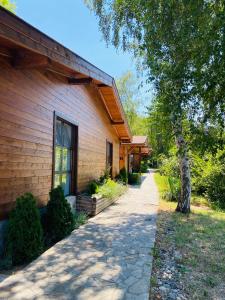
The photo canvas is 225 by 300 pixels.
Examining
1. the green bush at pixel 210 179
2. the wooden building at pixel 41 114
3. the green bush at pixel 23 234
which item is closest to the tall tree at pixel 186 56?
the wooden building at pixel 41 114

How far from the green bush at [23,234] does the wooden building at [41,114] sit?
29cm

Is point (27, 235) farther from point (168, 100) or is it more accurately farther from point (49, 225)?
point (168, 100)

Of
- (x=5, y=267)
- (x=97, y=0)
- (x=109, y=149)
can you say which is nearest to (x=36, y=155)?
(x=5, y=267)

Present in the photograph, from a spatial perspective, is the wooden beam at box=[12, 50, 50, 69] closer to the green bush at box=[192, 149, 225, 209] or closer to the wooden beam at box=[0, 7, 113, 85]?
the wooden beam at box=[0, 7, 113, 85]

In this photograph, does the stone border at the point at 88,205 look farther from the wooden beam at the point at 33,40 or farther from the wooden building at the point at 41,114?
the wooden beam at the point at 33,40

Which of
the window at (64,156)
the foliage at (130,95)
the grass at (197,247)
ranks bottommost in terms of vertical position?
the grass at (197,247)

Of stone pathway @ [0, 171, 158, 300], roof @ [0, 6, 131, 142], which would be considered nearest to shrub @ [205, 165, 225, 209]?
stone pathway @ [0, 171, 158, 300]

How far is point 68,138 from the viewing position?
325 inches

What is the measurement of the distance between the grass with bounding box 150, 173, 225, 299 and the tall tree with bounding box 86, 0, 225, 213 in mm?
1786

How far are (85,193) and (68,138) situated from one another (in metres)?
1.98

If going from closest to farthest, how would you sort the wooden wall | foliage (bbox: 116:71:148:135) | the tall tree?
the tall tree
the wooden wall
foliage (bbox: 116:71:148:135)

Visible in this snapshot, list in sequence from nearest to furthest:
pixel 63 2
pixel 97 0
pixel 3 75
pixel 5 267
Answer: pixel 5 267
pixel 3 75
pixel 97 0
pixel 63 2

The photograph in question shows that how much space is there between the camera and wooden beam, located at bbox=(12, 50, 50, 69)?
488 centimetres

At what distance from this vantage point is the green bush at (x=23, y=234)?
454cm
